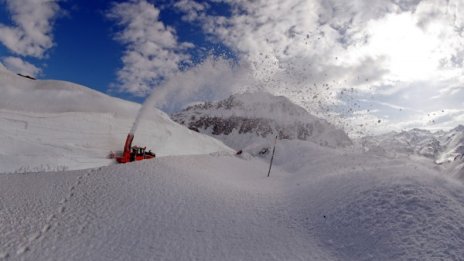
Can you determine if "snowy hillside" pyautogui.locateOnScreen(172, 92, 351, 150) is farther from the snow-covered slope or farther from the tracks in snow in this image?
the tracks in snow

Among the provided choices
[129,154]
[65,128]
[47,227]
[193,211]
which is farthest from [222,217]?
[65,128]

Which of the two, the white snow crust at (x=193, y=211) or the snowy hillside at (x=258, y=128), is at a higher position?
the snowy hillside at (x=258, y=128)

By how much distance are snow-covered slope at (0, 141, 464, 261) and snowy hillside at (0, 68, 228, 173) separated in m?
3.46

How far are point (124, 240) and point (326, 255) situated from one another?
778cm

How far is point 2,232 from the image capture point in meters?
13.5

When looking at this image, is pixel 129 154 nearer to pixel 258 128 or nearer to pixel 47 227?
pixel 47 227

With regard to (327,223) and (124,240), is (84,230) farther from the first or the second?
(327,223)

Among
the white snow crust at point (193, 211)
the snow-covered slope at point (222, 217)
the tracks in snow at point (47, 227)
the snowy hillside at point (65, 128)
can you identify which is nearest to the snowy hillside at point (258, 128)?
the snowy hillside at point (65, 128)

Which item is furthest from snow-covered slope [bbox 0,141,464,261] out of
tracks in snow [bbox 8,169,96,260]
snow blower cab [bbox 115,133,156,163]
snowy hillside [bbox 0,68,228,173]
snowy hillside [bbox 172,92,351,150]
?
snowy hillside [bbox 172,92,351,150]

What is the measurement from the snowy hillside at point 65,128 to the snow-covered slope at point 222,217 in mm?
3463

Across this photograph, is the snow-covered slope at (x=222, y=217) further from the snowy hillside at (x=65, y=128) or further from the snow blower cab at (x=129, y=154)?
the snow blower cab at (x=129, y=154)

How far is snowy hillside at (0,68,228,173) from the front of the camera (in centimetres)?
2303

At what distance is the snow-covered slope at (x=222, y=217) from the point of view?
511 inches

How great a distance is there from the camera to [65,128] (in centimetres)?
2798
